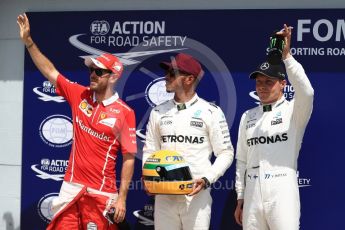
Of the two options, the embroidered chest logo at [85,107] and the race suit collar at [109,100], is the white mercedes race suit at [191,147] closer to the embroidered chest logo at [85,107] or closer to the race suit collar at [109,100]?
the race suit collar at [109,100]

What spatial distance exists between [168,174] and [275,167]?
68 centimetres

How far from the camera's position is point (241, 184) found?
3973 millimetres

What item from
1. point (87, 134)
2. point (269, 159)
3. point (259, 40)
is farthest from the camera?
point (259, 40)

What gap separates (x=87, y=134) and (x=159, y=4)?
1.37 metres

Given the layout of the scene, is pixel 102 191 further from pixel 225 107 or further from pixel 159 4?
pixel 159 4

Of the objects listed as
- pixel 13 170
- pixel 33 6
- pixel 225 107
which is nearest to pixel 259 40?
pixel 225 107

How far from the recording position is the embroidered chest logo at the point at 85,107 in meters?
4.08

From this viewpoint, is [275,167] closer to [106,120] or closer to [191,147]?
[191,147]

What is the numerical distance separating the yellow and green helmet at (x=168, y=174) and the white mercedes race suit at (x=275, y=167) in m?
0.42

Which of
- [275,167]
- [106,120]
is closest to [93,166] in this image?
[106,120]

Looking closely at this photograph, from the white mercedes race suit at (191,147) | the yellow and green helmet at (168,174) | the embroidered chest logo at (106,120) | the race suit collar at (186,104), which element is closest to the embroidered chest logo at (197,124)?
the white mercedes race suit at (191,147)

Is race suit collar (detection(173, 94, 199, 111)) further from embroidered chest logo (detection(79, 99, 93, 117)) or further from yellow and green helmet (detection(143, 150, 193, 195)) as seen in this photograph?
embroidered chest logo (detection(79, 99, 93, 117))

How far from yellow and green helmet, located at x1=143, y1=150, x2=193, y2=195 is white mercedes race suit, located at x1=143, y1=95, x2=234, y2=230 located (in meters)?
0.17

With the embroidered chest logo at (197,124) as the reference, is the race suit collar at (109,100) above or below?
above
